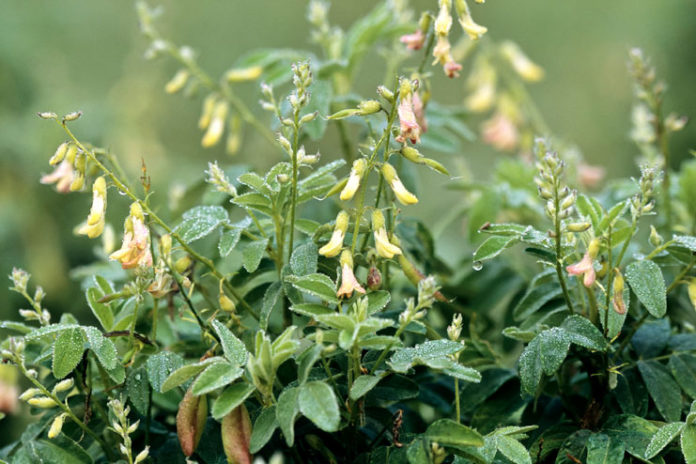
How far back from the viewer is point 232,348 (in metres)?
0.60

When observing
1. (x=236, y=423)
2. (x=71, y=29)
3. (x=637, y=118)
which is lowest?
(x=236, y=423)

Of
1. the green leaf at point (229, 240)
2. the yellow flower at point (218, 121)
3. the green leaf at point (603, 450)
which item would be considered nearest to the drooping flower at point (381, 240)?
the green leaf at point (229, 240)

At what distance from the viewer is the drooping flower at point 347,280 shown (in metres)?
0.63

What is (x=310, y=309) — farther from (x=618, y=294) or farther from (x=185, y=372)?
(x=618, y=294)

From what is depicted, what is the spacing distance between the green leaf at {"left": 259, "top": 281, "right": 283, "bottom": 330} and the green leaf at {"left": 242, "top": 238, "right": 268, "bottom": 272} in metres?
0.03

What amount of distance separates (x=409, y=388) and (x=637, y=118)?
0.60 metres

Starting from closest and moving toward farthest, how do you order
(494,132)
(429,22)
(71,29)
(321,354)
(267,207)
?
(321,354)
(267,207)
(429,22)
(494,132)
(71,29)

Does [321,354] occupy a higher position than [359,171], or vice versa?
[359,171]

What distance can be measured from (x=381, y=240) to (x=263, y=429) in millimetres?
180

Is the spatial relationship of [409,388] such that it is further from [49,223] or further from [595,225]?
[49,223]

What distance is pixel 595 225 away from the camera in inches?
29.2

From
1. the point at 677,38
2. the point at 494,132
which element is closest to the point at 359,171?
the point at 494,132

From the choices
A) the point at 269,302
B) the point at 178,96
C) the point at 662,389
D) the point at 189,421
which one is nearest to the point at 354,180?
the point at 269,302

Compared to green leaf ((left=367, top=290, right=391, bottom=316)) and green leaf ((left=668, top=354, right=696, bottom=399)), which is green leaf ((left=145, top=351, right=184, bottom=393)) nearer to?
green leaf ((left=367, top=290, right=391, bottom=316))
